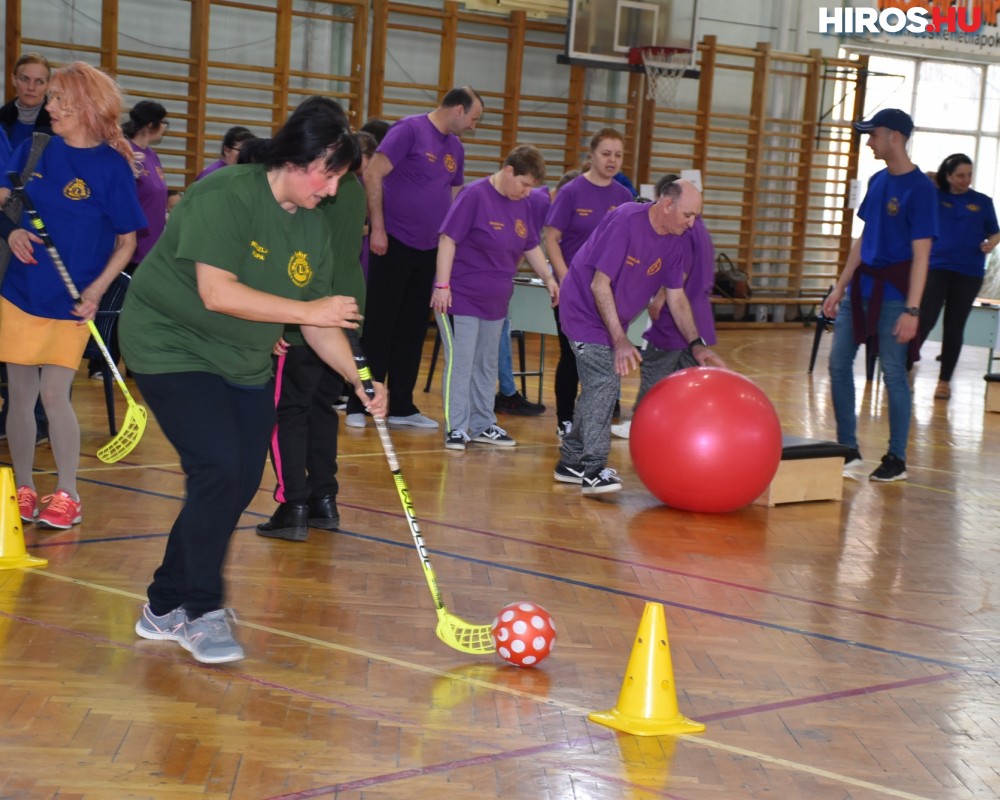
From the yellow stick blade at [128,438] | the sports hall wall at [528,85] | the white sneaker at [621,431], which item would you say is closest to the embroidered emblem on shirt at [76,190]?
the yellow stick blade at [128,438]

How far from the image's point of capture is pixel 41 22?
10875 mm

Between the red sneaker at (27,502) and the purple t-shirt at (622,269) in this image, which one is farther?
the purple t-shirt at (622,269)

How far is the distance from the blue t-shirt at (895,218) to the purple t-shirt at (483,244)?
1754mm

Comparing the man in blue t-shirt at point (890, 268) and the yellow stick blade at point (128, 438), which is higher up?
the man in blue t-shirt at point (890, 268)

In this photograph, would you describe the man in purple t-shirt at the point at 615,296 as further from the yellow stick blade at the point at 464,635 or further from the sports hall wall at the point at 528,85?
the sports hall wall at the point at 528,85

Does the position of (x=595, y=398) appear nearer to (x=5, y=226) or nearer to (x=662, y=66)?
(x=5, y=226)

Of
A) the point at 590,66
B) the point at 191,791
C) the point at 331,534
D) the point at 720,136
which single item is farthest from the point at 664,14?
the point at 191,791

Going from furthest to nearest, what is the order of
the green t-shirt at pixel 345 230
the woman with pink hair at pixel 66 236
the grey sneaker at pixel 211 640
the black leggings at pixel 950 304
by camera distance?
the black leggings at pixel 950 304 < the green t-shirt at pixel 345 230 < the woman with pink hair at pixel 66 236 < the grey sneaker at pixel 211 640

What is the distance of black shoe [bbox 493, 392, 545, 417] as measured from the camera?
337 inches

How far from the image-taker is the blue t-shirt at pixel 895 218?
6.41 metres

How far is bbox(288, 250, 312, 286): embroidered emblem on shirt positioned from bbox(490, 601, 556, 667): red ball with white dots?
105cm

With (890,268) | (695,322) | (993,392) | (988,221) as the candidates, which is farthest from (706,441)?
(988,221)

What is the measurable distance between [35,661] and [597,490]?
3.17 m

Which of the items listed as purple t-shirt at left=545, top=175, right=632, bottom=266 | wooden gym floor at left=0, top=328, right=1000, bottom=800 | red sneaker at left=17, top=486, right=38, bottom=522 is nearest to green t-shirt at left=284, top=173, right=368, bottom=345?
wooden gym floor at left=0, top=328, right=1000, bottom=800
